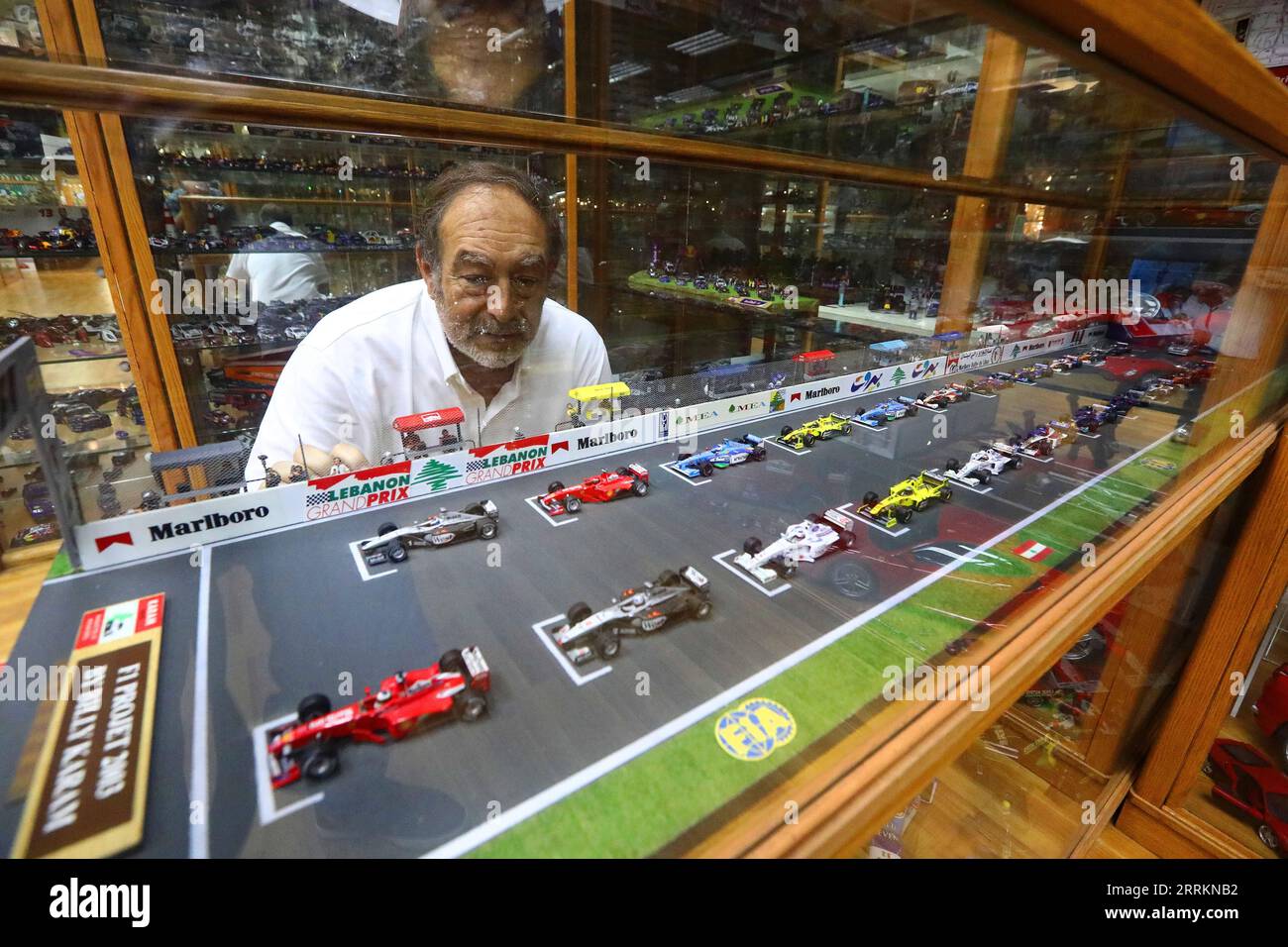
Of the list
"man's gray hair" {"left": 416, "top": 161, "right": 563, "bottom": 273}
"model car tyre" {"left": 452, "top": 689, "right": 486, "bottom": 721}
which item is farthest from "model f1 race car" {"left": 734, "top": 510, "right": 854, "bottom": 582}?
"man's gray hair" {"left": 416, "top": 161, "right": 563, "bottom": 273}

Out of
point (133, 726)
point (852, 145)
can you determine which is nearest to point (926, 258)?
point (852, 145)

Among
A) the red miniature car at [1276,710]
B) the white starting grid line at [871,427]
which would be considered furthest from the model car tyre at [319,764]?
the red miniature car at [1276,710]

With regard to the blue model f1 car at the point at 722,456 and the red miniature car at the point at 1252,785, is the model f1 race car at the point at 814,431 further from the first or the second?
the red miniature car at the point at 1252,785

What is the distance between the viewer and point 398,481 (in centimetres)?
256

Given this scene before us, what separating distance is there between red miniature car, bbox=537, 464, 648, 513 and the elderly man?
571 millimetres

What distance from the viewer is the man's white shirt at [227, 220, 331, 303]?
7.18 feet

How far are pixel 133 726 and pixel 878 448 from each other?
3.84 m

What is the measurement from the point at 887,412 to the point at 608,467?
238cm

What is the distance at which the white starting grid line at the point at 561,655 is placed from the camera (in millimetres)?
1735

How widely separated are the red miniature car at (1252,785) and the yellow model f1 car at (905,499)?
2.84 meters

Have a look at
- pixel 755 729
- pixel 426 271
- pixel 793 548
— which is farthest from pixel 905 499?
pixel 426 271

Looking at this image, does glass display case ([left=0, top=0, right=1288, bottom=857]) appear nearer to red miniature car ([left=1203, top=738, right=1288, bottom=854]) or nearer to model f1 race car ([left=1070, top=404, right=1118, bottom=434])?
model f1 race car ([left=1070, top=404, right=1118, bottom=434])

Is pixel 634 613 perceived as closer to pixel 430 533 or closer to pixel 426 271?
pixel 430 533
